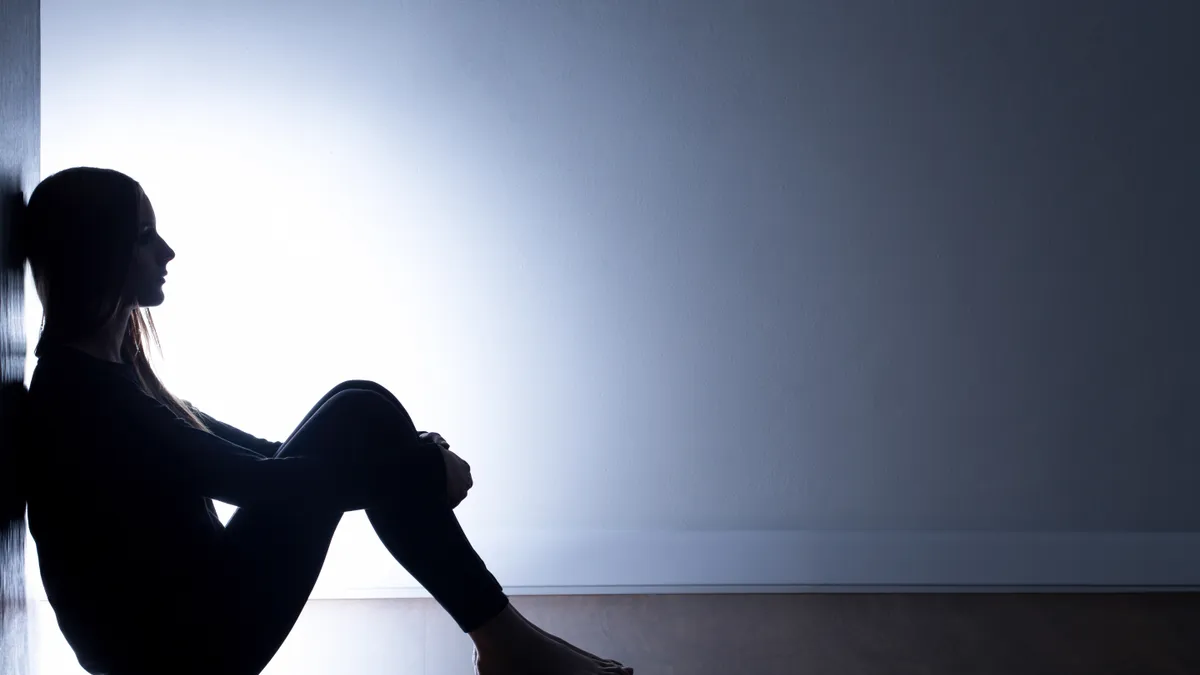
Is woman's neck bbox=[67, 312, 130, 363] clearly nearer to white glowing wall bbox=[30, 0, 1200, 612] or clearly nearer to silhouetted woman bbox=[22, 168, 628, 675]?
silhouetted woman bbox=[22, 168, 628, 675]

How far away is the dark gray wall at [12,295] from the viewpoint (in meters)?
1.20

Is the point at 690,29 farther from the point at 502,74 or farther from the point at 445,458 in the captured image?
the point at 445,458

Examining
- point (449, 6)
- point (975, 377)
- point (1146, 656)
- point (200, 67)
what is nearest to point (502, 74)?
point (449, 6)

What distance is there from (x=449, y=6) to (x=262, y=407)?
1.23 meters

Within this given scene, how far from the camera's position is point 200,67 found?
2.55 m

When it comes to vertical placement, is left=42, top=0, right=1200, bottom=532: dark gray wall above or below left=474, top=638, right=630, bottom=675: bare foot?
above

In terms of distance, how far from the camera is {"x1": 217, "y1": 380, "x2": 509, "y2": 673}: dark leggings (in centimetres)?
133

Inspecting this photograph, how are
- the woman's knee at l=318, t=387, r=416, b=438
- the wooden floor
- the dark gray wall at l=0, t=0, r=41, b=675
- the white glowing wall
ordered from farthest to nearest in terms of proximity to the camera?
the white glowing wall < the wooden floor < the woman's knee at l=318, t=387, r=416, b=438 < the dark gray wall at l=0, t=0, r=41, b=675

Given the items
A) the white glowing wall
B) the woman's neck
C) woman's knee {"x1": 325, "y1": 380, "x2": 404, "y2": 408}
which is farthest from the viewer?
the white glowing wall

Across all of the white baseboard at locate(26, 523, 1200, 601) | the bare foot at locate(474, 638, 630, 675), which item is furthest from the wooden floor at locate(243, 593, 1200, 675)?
the bare foot at locate(474, 638, 630, 675)

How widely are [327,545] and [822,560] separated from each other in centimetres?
169

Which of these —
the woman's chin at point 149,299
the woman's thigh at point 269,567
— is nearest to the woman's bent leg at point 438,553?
the woman's thigh at point 269,567

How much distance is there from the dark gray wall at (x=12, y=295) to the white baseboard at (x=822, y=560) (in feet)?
4.62

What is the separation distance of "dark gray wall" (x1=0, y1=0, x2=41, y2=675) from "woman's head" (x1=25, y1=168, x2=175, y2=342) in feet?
0.12
